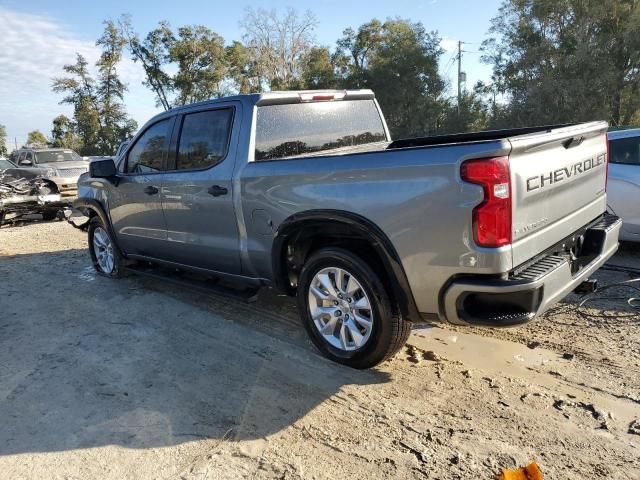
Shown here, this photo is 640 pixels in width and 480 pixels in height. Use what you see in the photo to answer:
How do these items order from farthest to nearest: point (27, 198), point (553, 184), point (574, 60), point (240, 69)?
point (240, 69) → point (574, 60) → point (27, 198) → point (553, 184)

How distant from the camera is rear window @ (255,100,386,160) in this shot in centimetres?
428

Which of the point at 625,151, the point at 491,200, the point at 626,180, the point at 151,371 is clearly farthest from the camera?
the point at 625,151

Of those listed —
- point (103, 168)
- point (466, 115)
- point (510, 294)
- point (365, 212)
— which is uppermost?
point (466, 115)

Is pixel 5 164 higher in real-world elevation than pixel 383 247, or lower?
higher

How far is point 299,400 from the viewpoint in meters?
3.33

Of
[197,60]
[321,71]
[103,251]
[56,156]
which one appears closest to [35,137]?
[197,60]

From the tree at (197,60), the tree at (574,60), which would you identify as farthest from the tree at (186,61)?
the tree at (574,60)

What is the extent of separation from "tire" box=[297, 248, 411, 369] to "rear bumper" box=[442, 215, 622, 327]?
46 cm

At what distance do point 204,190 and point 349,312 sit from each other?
1.75m

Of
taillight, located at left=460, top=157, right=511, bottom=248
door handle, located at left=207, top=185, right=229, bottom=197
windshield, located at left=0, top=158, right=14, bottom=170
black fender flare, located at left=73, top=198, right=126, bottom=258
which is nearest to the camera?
taillight, located at left=460, top=157, right=511, bottom=248

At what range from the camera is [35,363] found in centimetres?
409

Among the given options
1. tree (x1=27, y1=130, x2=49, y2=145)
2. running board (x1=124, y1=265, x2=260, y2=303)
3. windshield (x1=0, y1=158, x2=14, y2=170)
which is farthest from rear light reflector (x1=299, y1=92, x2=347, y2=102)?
tree (x1=27, y1=130, x2=49, y2=145)

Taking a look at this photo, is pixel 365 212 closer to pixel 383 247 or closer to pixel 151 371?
pixel 383 247

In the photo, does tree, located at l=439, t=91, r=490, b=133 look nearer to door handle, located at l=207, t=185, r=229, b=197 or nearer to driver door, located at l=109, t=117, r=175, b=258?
driver door, located at l=109, t=117, r=175, b=258
